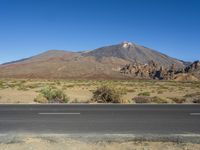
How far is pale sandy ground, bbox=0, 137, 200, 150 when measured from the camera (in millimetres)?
8469

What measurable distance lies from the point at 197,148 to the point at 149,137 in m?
1.54

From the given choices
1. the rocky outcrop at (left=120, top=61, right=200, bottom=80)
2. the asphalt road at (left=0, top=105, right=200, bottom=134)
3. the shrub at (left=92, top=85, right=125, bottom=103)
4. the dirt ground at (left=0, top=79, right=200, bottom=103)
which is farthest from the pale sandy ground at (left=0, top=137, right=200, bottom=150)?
the rocky outcrop at (left=120, top=61, right=200, bottom=80)

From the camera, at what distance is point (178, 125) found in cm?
1187

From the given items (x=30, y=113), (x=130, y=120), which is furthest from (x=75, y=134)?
(x=30, y=113)

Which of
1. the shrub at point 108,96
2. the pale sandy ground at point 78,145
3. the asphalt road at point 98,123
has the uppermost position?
the shrub at point 108,96

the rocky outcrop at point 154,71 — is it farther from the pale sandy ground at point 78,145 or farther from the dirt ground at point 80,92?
the pale sandy ground at point 78,145

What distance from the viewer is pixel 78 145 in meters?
8.72

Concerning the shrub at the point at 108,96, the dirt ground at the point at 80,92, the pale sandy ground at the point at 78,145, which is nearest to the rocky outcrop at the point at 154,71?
the dirt ground at the point at 80,92

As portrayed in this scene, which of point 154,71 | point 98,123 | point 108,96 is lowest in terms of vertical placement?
point 98,123

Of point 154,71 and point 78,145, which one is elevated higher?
point 154,71

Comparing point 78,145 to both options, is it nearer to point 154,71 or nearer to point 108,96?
point 108,96

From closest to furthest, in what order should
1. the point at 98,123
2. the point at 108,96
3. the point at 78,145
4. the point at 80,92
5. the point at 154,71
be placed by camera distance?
the point at 78,145 < the point at 98,123 < the point at 108,96 < the point at 80,92 < the point at 154,71

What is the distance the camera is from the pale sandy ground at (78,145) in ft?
27.8

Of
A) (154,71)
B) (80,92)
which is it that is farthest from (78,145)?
(154,71)
